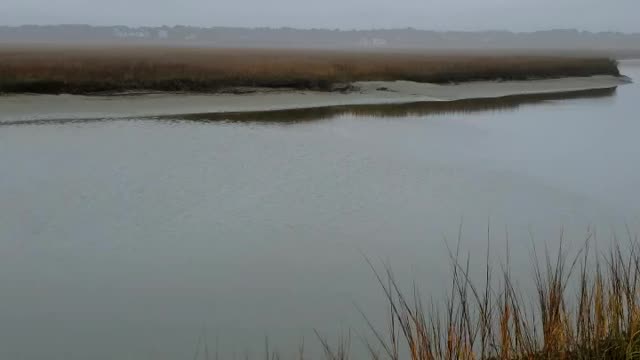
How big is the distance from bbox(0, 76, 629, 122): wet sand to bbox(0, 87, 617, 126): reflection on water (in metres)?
0.61

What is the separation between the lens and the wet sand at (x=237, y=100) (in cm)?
1720

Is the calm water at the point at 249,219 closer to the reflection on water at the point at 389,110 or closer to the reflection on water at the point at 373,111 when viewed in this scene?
the reflection on water at the point at 373,111

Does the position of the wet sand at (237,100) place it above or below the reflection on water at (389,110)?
above

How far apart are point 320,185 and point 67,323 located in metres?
5.08

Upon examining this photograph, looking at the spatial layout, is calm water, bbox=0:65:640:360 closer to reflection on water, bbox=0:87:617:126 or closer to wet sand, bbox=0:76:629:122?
reflection on water, bbox=0:87:617:126

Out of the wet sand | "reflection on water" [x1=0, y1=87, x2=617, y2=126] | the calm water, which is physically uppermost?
the wet sand

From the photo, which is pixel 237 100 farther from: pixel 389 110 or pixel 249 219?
pixel 249 219

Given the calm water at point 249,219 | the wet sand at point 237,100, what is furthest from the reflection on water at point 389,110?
the calm water at point 249,219

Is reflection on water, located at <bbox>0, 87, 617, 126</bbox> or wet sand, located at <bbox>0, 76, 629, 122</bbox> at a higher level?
wet sand, located at <bbox>0, 76, 629, 122</bbox>

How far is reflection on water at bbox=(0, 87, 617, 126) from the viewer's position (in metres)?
16.7

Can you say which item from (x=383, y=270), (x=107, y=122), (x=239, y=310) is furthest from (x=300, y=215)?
(x=107, y=122)

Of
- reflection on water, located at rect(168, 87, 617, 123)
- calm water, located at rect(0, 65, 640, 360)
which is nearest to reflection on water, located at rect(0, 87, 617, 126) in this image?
reflection on water, located at rect(168, 87, 617, 123)

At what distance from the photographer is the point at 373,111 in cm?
1928

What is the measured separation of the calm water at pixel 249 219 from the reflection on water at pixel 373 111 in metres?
1.54
